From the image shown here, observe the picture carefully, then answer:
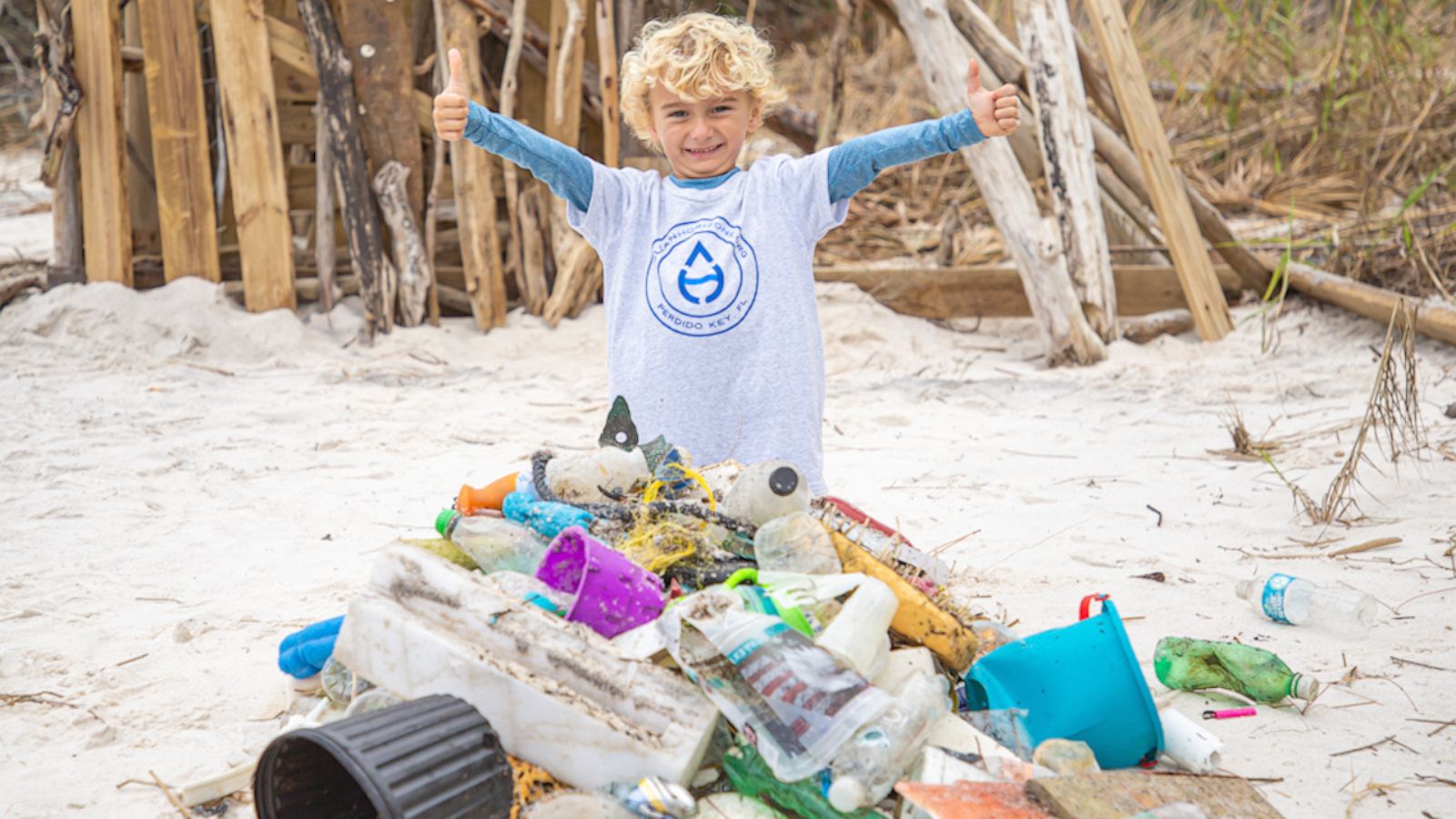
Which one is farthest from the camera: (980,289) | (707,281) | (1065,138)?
(980,289)

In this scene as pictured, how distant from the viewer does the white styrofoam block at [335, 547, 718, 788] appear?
1.78 m

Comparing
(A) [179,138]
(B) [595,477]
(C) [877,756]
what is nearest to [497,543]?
Answer: (B) [595,477]

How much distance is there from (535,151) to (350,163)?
3114mm

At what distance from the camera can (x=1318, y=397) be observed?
448 centimetres

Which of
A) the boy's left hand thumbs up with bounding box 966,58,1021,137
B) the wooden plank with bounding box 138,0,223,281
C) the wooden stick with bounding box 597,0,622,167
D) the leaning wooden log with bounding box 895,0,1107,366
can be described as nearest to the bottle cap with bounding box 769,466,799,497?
the boy's left hand thumbs up with bounding box 966,58,1021,137

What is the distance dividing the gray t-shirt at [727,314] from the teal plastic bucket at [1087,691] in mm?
847

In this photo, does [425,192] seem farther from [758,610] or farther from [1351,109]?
[1351,109]

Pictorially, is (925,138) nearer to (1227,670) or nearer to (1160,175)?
(1227,670)

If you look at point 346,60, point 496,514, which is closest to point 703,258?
point 496,514

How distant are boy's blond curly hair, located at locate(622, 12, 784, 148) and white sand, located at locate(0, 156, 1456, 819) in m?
1.33

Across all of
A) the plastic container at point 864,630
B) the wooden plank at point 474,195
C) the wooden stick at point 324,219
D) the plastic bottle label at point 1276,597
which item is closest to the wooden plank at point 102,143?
the wooden stick at point 324,219

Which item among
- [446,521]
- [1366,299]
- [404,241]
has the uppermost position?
[404,241]

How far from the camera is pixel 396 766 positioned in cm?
159

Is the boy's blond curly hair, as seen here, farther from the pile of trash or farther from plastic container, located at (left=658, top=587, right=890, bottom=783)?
plastic container, located at (left=658, top=587, right=890, bottom=783)
